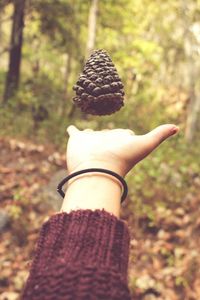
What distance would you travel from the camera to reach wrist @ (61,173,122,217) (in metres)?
1.50

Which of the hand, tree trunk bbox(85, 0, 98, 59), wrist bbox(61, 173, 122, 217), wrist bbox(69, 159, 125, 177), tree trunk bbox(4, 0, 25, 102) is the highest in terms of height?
tree trunk bbox(4, 0, 25, 102)

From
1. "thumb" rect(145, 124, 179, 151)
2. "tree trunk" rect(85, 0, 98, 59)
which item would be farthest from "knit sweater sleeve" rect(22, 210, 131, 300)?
"tree trunk" rect(85, 0, 98, 59)

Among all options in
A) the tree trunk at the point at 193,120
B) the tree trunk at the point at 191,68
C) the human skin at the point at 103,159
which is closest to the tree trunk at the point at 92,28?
the tree trunk at the point at 191,68

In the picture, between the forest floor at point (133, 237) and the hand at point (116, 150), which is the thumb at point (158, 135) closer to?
the hand at point (116, 150)

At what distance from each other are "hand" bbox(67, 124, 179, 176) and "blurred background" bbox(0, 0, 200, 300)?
1.35 m

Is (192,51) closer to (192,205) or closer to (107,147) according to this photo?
(192,205)

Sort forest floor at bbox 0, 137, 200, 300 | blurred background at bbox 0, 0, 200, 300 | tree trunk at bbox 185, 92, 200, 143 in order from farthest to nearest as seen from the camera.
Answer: tree trunk at bbox 185, 92, 200, 143
blurred background at bbox 0, 0, 200, 300
forest floor at bbox 0, 137, 200, 300

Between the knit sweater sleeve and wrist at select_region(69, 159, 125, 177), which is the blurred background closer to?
wrist at select_region(69, 159, 125, 177)

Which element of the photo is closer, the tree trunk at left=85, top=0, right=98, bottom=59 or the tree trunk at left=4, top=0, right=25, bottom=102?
the tree trunk at left=85, top=0, right=98, bottom=59

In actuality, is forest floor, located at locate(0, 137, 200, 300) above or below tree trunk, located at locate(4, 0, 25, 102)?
below

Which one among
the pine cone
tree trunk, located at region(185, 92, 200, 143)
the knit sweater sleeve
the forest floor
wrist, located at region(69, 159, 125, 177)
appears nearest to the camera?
the knit sweater sleeve

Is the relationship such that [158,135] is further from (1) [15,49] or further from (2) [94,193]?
(1) [15,49]

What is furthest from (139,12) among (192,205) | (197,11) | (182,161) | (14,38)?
(192,205)

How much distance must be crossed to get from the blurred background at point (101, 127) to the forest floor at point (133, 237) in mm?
16
